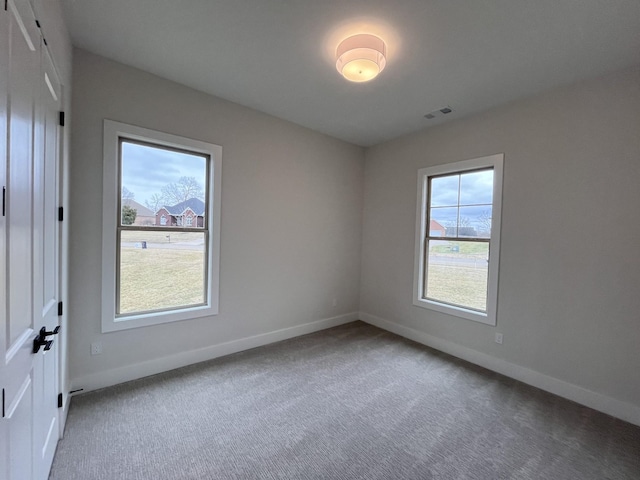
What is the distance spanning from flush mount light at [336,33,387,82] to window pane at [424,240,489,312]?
92.8 inches

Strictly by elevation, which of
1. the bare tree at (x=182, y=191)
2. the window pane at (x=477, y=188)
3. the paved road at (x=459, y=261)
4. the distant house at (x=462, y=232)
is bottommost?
the paved road at (x=459, y=261)

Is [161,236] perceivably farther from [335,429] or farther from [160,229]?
[335,429]

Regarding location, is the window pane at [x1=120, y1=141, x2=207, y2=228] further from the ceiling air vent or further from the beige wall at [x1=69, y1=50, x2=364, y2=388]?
the ceiling air vent

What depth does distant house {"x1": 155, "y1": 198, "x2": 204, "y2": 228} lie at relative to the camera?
286 cm

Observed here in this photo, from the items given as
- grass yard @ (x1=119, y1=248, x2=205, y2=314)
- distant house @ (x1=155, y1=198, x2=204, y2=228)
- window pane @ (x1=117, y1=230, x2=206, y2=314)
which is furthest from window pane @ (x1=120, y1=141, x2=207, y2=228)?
grass yard @ (x1=119, y1=248, x2=205, y2=314)

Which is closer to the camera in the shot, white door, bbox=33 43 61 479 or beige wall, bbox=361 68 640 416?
white door, bbox=33 43 61 479

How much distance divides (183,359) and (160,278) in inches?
35.0

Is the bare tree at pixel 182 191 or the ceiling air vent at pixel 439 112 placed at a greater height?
the ceiling air vent at pixel 439 112

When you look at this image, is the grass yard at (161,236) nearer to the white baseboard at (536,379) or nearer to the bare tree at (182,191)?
the bare tree at (182,191)

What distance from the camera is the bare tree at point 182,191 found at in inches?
113

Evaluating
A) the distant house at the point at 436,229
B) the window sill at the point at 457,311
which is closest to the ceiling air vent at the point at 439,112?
the distant house at the point at 436,229

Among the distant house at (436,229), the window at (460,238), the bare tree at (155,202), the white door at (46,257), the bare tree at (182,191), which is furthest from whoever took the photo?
the distant house at (436,229)

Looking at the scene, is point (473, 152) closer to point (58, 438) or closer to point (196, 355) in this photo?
point (196, 355)

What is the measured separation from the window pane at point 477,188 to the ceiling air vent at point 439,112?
2.57 feet
